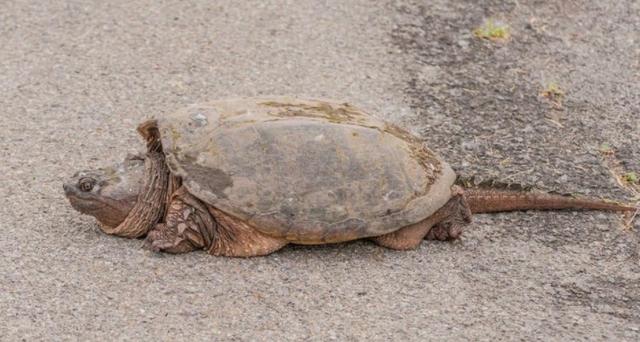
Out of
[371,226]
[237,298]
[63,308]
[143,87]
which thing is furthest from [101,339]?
[143,87]

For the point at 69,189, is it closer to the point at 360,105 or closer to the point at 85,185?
the point at 85,185

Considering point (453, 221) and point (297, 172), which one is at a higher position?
point (297, 172)

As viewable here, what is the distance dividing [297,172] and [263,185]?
0.16m

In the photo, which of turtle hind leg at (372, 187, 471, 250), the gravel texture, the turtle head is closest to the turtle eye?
the turtle head

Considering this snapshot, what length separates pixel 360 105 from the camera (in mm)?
6184

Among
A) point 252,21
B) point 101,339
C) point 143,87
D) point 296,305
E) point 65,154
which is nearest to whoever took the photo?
point 101,339

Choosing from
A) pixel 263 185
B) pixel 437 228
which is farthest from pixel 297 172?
pixel 437 228

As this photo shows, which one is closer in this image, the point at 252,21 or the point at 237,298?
the point at 237,298

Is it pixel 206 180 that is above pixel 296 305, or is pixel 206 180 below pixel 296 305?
above

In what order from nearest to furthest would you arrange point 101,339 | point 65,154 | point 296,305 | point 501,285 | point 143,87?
1. point 101,339
2. point 296,305
3. point 501,285
4. point 65,154
5. point 143,87

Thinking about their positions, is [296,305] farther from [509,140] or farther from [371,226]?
[509,140]

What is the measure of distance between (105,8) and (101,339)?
3.83 m

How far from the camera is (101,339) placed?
3.91 metres

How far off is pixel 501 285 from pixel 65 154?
2.36m
